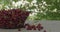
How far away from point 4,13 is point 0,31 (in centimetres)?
17

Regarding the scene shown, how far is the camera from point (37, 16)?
2.21 m

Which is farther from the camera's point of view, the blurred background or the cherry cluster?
the blurred background

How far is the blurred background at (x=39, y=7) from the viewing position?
2.15 meters

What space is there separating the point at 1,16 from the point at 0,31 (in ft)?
0.47

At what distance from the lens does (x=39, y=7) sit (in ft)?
7.37

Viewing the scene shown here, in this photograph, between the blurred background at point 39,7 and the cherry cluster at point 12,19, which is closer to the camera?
the cherry cluster at point 12,19

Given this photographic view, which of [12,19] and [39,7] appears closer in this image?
[12,19]

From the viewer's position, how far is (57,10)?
215cm

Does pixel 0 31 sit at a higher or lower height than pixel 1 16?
lower

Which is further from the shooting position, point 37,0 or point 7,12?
point 37,0

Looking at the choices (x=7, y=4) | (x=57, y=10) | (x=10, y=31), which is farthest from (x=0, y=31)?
(x=57, y=10)

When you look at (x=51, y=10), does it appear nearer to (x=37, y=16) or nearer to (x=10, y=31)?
(x=37, y=16)

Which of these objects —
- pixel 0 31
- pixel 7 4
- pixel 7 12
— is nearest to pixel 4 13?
pixel 7 12

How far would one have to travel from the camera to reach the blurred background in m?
2.15
